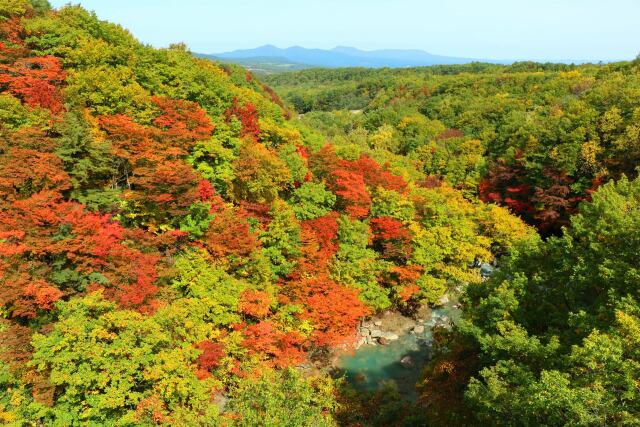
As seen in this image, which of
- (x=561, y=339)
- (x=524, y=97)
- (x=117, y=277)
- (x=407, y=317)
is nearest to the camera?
(x=561, y=339)

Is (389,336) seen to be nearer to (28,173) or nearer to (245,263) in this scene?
(245,263)

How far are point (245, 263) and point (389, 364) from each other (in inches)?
434

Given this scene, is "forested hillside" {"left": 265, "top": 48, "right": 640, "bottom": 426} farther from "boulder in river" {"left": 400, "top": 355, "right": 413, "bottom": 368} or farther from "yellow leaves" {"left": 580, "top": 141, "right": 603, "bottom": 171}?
"boulder in river" {"left": 400, "top": 355, "right": 413, "bottom": 368}

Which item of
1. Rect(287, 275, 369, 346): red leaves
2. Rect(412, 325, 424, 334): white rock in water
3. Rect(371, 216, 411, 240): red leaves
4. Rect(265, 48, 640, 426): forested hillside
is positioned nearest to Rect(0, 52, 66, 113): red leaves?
Rect(287, 275, 369, 346): red leaves

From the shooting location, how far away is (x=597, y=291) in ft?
44.8

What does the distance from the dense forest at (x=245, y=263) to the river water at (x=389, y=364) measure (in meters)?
1.29

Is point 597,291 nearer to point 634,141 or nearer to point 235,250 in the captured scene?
point 235,250

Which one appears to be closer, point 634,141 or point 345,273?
point 345,273

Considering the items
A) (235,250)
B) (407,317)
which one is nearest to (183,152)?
(235,250)

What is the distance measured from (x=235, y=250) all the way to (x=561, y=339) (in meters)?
14.2

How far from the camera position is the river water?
71.3 ft

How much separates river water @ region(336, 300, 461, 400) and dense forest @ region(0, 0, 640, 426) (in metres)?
1.29

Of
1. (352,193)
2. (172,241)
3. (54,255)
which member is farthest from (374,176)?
(54,255)

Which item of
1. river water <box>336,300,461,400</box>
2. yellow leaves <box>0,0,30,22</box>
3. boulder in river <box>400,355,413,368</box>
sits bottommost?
river water <box>336,300,461,400</box>
